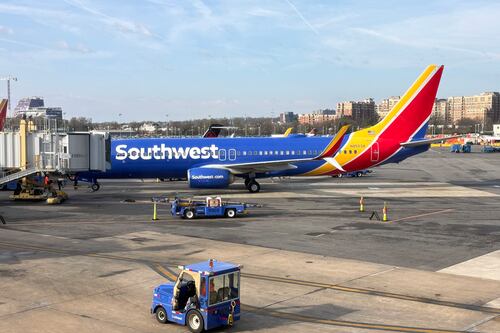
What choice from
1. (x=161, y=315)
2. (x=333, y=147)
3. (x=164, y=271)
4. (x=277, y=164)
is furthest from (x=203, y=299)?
(x=333, y=147)

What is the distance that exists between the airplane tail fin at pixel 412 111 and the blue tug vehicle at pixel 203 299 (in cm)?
3819

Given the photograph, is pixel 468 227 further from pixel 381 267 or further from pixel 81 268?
pixel 81 268

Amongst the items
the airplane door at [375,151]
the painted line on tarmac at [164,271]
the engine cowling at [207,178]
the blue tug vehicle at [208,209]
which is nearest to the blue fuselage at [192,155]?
the engine cowling at [207,178]

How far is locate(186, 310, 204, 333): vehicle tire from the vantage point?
14227 millimetres

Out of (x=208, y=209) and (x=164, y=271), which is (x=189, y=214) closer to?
(x=208, y=209)

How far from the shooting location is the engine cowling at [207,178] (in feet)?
151

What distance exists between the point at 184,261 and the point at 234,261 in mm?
2114

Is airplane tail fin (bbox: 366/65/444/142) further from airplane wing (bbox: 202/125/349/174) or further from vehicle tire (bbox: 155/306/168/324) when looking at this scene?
vehicle tire (bbox: 155/306/168/324)

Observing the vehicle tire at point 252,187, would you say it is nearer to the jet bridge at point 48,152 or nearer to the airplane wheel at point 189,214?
the jet bridge at point 48,152

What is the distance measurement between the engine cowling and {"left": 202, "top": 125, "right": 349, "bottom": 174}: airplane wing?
155cm

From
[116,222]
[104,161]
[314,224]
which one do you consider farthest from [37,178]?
[314,224]

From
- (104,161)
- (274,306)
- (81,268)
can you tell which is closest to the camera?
(274,306)

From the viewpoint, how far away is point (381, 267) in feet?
71.3

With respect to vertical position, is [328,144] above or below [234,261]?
above
